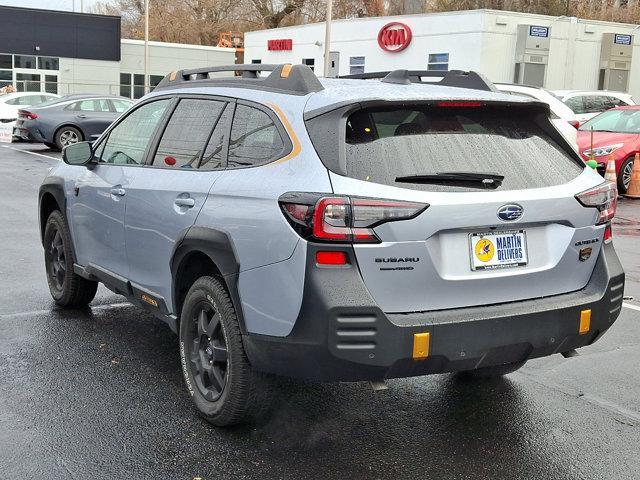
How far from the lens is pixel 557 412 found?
177 inches

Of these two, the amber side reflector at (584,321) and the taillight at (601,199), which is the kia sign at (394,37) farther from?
the amber side reflector at (584,321)

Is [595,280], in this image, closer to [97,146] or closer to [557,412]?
[557,412]

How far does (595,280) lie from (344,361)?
57.9 inches

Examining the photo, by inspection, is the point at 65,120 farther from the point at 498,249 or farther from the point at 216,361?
the point at 498,249

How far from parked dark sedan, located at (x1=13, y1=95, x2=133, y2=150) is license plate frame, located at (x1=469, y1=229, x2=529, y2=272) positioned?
1945 centimetres

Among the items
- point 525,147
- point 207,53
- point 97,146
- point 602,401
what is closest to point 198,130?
point 97,146

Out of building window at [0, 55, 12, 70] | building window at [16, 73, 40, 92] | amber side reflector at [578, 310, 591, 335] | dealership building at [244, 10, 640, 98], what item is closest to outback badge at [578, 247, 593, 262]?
amber side reflector at [578, 310, 591, 335]

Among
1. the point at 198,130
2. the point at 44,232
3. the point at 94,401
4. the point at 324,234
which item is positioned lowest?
the point at 94,401

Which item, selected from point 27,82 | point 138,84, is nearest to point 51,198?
point 27,82

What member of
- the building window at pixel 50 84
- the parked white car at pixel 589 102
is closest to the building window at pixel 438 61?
the parked white car at pixel 589 102

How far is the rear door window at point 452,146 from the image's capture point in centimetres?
363

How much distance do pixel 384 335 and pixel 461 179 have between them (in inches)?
31.7

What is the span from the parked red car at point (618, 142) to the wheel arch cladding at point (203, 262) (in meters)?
11.6

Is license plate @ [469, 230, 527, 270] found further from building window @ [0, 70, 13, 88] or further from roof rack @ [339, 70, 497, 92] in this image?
building window @ [0, 70, 13, 88]
